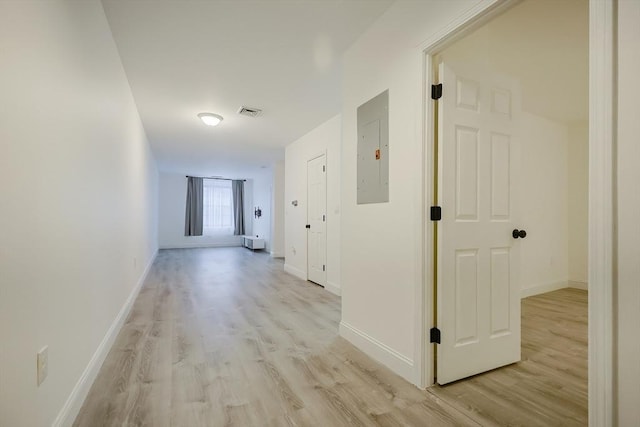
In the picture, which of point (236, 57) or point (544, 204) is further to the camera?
point (544, 204)

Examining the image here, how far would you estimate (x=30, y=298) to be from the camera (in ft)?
3.62

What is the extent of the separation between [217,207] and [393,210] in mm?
9823

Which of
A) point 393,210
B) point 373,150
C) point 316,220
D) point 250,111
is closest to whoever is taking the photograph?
point 393,210

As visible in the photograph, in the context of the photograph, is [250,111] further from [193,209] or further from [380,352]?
[193,209]

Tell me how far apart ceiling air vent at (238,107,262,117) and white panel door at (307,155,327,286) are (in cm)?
120

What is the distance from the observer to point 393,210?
82.9 inches

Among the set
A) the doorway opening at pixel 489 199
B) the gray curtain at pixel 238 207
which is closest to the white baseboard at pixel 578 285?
the doorway opening at pixel 489 199

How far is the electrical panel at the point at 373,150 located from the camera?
2201mm

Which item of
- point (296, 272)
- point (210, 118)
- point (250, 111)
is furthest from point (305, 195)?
point (210, 118)

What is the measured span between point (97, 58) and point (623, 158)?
2837 millimetres

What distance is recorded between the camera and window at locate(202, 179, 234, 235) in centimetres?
1077

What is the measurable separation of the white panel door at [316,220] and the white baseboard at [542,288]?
282 centimetres

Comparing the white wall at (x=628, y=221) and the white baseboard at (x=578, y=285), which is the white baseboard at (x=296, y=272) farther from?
the white wall at (x=628, y=221)

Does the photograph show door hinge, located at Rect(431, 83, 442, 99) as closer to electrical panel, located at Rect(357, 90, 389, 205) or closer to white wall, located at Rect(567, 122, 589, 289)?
electrical panel, located at Rect(357, 90, 389, 205)
